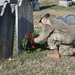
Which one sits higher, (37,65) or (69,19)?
(69,19)

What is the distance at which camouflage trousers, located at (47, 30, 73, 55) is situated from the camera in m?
6.62

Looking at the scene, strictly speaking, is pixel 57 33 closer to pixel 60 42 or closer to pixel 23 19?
pixel 60 42

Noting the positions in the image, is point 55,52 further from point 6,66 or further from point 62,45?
point 6,66

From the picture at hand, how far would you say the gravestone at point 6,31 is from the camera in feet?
20.3

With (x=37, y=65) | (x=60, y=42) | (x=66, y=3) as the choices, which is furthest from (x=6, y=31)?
(x=66, y=3)

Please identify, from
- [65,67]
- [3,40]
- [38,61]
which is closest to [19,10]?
[3,40]

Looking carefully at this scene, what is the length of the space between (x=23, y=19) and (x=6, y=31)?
74 centimetres

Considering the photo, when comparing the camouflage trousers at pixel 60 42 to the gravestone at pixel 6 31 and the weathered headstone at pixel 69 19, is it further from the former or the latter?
the weathered headstone at pixel 69 19

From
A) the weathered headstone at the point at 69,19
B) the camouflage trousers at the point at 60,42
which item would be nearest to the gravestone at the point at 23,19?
the camouflage trousers at the point at 60,42

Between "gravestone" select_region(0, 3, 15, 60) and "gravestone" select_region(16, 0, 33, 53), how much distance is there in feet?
0.94

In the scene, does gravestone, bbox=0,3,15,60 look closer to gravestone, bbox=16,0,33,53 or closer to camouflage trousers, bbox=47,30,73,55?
gravestone, bbox=16,0,33,53

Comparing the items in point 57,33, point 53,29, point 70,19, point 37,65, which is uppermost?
point 53,29

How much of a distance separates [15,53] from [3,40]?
0.68 meters

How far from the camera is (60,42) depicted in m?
6.71
